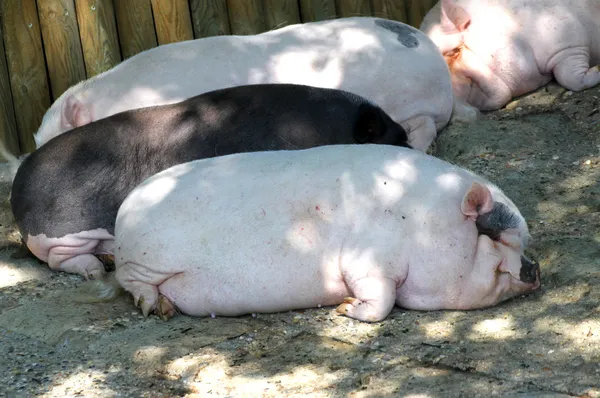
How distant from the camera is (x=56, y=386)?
13.4 feet

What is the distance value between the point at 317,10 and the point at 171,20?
43.3 inches

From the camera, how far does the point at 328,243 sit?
4.71 metres

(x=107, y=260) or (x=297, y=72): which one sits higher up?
(x=297, y=72)

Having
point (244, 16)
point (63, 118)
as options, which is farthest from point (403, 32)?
point (63, 118)

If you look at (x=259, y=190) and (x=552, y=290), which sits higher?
(x=259, y=190)

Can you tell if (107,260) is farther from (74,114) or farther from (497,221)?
(497,221)

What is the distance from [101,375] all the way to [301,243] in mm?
1060

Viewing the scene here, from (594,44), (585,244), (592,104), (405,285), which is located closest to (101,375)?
(405,285)

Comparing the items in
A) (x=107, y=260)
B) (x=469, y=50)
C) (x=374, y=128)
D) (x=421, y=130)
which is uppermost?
(x=374, y=128)

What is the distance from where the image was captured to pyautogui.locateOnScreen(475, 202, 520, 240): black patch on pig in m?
4.79

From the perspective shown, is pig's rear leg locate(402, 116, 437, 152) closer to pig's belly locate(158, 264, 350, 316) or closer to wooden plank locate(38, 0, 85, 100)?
pig's belly locate(158, 264, 350, 316)

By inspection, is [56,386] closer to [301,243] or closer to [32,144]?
[301,243]

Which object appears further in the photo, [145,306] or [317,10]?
[317,10]

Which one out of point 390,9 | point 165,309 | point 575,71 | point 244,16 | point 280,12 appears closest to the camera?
point 165,309
